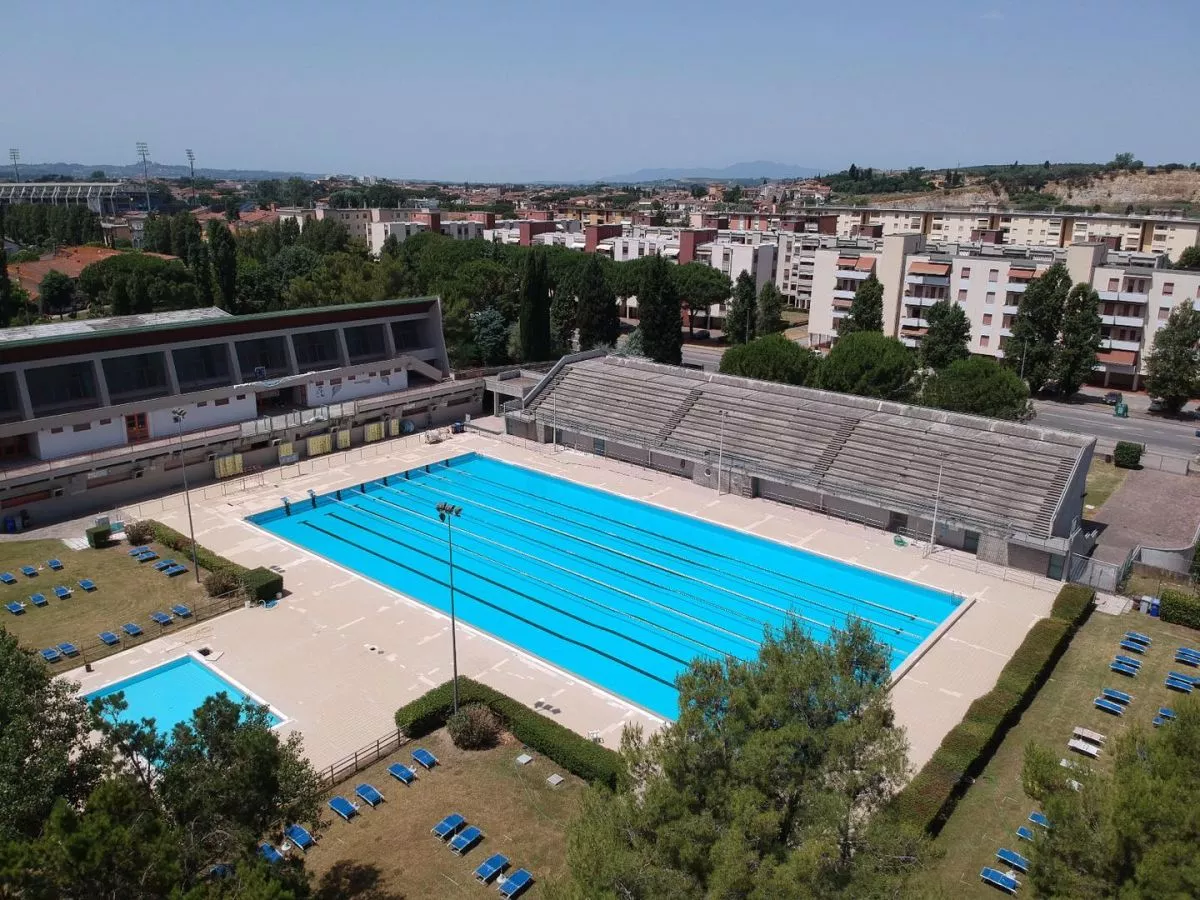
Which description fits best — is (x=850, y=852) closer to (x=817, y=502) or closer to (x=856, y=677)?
(x=856, y=677)

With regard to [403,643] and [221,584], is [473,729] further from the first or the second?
[221,584]

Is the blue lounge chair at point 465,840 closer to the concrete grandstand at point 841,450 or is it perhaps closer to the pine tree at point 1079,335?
the concrete grandstand at point 841,450

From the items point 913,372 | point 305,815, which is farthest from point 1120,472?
point 305,815

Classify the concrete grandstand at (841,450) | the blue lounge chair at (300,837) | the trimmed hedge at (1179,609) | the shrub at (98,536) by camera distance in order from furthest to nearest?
the shrub at (98,536)
the concrete grandstand at (841,450)
the trimmed hedge at (1179,609)
the blue lounge chair at (300,837)

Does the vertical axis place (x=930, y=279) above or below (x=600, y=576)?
above

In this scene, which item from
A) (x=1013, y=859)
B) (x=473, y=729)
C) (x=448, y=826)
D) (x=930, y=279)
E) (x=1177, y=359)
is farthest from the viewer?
(x=930, y=279)

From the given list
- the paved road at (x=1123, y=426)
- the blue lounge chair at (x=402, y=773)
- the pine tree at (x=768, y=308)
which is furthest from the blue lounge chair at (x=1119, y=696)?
the pine tree at (x=768, y=308)

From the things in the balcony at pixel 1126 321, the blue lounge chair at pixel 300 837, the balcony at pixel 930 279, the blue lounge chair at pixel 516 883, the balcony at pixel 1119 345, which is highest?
the balcony at pixel 930 279

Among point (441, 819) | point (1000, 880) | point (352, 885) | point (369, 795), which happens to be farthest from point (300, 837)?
point (1000, 880)
